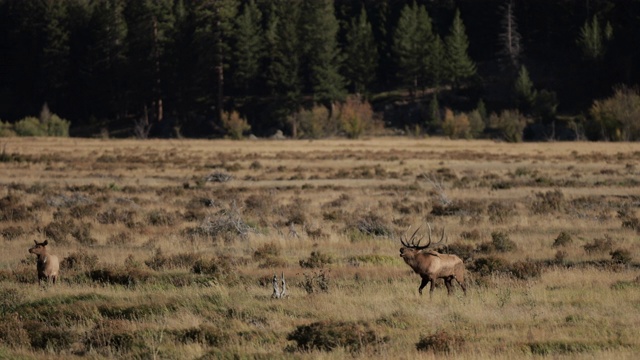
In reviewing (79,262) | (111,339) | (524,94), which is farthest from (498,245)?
(524,94)

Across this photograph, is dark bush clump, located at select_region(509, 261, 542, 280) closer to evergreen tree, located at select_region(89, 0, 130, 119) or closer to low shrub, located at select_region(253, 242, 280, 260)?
low shrub, located at select_region(253, 242, 280, 260)

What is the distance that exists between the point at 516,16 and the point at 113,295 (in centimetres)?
11028

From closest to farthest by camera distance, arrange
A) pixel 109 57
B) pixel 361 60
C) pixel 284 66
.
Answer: pixel 284 66 < pixel 361 60 < pixel 109 57

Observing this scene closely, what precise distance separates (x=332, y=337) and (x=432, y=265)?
2931mm

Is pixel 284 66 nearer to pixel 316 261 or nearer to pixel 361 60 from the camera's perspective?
pixel 361 60

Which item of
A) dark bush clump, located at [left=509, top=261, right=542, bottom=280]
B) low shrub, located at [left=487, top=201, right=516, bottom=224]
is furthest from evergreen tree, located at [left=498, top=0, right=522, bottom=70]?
dark bush clump, located at [left=509, top=261, right=542, bottom=280]

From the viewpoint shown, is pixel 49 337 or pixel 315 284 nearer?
pixel 49 337

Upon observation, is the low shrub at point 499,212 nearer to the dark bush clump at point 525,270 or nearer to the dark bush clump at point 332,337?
the dark bush clump at point 525,270

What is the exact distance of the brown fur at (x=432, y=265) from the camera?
41.8 feet

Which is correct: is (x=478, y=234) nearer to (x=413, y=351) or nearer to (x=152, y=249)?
(x=152, y=249)

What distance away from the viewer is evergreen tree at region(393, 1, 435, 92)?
342 feet

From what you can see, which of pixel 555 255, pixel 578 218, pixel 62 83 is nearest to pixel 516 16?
pixel 62 83

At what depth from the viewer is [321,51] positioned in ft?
339

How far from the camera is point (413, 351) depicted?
10047 mm
